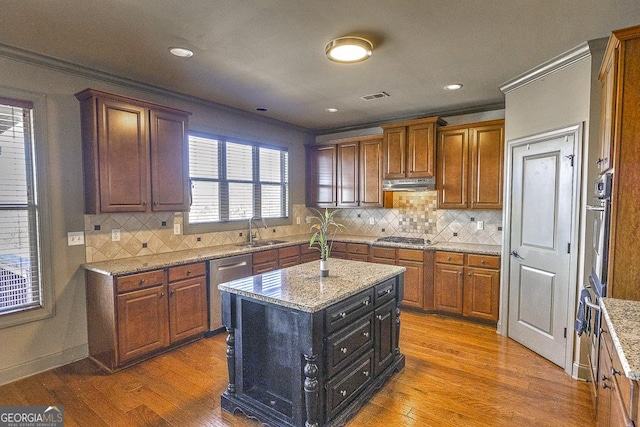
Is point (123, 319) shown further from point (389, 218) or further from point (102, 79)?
point (389, 218)

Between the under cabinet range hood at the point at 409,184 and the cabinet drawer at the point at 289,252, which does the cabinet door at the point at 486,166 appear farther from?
the cabinet drawer at the point at 289,252

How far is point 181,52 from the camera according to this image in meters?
2.68

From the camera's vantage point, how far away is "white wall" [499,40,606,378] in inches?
104

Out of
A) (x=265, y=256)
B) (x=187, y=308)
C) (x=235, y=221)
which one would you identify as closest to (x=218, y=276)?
(x=187, y=308)

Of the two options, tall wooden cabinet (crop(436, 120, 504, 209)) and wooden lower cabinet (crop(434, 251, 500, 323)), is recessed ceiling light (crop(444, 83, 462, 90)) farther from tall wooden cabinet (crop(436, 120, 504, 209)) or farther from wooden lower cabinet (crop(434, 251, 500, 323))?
wooden lower cabinet (crop(434, 251, 500, 323))

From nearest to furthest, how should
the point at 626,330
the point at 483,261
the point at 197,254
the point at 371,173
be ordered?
the point at 626,330, the point at 197,254, the point at 483,261, the point at 371,173

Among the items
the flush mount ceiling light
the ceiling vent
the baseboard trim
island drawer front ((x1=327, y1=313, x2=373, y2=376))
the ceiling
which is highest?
the ceiling vent

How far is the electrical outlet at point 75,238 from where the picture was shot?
3014mm

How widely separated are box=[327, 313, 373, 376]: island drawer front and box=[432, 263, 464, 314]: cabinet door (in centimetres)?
201

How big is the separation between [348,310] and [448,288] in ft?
7.77

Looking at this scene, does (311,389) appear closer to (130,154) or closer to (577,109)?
(130,154)

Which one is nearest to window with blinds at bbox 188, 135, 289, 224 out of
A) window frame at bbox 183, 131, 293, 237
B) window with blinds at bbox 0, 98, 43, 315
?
window frame at bbox 183, 131, 293, 237

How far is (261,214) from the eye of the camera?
16.2 ft

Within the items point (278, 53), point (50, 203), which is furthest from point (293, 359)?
point (50, 203)
